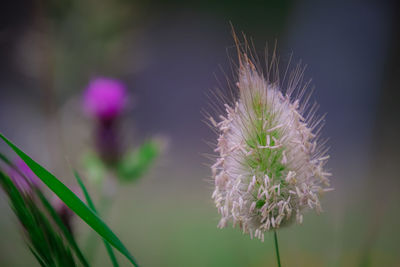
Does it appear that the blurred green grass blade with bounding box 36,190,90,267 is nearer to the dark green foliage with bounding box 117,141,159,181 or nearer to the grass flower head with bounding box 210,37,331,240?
the grass flower head with bounding box 210,37,331,240

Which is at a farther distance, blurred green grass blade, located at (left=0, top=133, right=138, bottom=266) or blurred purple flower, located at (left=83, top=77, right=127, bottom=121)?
blurred purple flower, located at (left=83, top=77, right=127, bottom=121)

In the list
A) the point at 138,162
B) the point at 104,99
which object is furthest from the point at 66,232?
the point at 104,99

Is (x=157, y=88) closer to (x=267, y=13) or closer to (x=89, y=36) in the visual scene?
(x=267, y=13)

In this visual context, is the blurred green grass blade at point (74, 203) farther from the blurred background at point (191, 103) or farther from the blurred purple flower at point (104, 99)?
the blurred purple flower at point (104, 99)

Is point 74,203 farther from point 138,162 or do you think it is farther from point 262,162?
point 138,162

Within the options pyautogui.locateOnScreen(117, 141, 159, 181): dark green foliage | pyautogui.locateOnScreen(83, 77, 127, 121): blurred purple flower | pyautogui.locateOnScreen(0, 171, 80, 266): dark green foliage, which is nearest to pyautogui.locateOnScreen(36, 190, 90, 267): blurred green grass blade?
pyautogui.locateOnScreen(0, 171, 80, 266): dark green foliage

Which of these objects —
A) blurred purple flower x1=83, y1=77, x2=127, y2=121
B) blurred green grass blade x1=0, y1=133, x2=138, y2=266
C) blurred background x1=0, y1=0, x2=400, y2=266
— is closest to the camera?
blurred green grass blade x1=0, y1=133, x2=138, y2=266

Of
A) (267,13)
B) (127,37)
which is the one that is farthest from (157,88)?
(127,37)

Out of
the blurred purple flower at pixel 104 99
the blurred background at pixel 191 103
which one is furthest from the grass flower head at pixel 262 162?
the blurred purple flower at pixel 104 99

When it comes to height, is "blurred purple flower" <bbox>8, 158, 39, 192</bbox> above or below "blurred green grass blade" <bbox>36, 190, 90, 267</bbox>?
above
